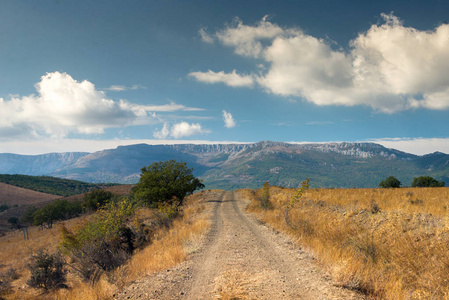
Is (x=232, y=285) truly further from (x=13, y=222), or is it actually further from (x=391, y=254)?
(x=13, y=222)

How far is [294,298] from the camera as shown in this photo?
634 cm

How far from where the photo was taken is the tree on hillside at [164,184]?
39125 millimetres

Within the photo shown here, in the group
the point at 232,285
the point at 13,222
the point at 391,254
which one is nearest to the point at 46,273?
the point at 232,285

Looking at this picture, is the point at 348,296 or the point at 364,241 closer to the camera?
the point at 348,296

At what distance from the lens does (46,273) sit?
17000 mm

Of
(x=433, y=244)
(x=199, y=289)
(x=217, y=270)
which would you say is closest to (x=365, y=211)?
(x=433, y=244)

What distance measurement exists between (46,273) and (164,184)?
2374 centimetres

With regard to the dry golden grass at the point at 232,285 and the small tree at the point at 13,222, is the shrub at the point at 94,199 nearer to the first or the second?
the small tree at the point at 13,222

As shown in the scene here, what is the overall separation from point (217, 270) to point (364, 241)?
6.21 m

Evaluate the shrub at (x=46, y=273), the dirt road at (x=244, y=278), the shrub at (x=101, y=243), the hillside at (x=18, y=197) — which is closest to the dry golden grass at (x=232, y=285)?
the dirt road at (x=244, y=278)

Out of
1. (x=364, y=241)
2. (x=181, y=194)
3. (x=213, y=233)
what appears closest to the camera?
(x=364, y=241)

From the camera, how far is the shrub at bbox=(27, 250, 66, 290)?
16.8 meters

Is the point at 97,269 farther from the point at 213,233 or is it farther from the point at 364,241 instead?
the point at 364,241

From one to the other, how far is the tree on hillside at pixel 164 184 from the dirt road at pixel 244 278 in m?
28.0
